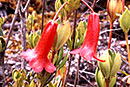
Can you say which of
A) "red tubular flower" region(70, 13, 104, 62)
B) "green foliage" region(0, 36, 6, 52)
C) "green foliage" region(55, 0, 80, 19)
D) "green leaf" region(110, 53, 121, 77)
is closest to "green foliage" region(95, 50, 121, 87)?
"green leaf" region(110, 53, 121, 77)

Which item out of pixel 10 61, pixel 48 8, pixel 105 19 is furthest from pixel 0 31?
pixel 48 8

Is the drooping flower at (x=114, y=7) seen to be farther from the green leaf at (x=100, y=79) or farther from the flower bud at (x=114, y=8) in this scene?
the green leaf at (x=100, y=79)

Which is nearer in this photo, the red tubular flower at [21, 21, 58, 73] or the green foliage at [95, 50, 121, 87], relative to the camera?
the red tubular flower at [21, 21, 58, 73]

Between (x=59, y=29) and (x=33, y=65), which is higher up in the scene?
(x=59, y=29)

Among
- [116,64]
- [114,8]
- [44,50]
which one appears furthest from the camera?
[114,8]

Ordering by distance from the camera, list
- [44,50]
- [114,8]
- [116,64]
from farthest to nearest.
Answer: [114,8] < [116,64] < [44,50]

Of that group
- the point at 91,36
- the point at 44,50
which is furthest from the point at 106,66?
the point at 44,50

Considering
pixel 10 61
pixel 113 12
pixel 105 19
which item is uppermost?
pixel 113 12

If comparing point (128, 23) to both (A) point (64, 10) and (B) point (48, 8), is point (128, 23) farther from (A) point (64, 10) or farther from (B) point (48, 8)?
(B) point (48, 8)

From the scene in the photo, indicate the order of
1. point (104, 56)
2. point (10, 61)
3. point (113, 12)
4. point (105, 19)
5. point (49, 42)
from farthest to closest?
point (105, 19) → point (10, 61) → point (113, 12) → point (104, 56) → point (49, 42)

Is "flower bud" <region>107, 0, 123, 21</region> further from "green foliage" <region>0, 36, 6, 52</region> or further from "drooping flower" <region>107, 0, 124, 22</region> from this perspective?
"green foliage" <region>0, 36, 6, 52</region>

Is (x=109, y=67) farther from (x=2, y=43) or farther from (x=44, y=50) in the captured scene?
(x=2, y=43)
